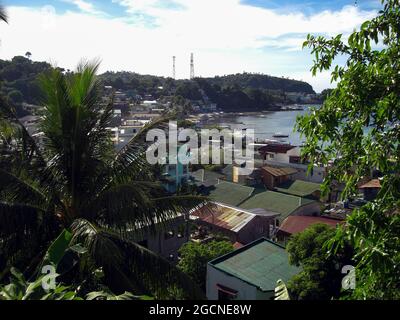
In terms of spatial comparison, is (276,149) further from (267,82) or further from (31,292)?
(267,82)

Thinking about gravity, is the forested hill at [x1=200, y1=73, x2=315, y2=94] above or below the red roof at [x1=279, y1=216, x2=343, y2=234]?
above

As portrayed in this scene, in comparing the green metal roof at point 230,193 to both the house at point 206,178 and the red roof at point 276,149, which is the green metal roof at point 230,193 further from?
the red roof at point 276,149

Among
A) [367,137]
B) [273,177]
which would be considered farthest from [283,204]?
[367,137]

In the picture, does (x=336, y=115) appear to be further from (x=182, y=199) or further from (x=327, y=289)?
(x=327, y=289)

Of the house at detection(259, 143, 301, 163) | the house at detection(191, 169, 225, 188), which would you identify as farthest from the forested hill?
the house at detection(191, 169, 225, 188)

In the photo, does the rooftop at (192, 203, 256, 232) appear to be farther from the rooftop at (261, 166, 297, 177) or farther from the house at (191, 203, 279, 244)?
the rooftop at (261, 166, 297, 177)

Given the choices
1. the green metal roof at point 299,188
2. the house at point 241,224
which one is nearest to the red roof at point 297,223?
the house at point 241,224
